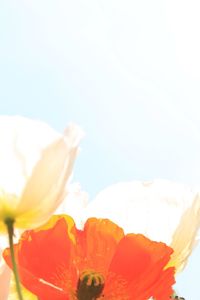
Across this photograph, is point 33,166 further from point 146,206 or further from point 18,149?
point 146,206

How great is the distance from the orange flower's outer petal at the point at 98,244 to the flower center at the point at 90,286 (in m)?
0.05

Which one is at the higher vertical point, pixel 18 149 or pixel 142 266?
pixel 18 149

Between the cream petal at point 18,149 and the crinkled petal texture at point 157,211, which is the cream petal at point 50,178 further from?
the crinkled petal texture at point 157,211

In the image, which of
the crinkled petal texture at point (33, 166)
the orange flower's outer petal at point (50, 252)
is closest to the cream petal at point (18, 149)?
the crinkled petal texture at point (33, 166)

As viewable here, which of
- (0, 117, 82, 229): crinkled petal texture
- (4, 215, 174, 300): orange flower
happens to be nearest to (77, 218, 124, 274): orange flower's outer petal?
(4, 215, 174, 300): orange flower

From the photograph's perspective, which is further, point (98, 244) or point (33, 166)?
point (98, 244)

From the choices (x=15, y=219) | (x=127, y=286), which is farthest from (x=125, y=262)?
(x=15, y=219)

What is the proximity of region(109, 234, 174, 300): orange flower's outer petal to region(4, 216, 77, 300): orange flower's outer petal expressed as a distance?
2.1 inches

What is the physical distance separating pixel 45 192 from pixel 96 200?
23 centimetres

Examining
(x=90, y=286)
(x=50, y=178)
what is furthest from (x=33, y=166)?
(x=90, y=286)

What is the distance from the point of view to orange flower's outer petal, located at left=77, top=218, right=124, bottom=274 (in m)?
0.71

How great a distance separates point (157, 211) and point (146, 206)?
0.05ft

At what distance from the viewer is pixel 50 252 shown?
2.34ft

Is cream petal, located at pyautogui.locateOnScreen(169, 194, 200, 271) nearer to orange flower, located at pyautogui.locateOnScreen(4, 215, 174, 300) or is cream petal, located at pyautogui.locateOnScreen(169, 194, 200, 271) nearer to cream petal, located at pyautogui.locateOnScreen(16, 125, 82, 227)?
orange flower, located at pyautogui.locateOnScreen(4, 215, 174, 300)
